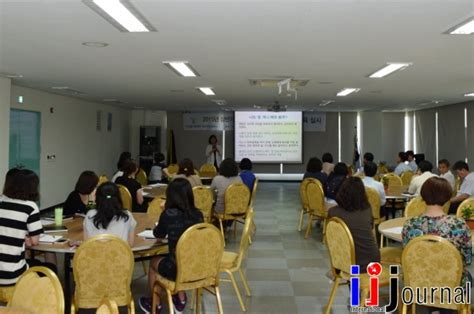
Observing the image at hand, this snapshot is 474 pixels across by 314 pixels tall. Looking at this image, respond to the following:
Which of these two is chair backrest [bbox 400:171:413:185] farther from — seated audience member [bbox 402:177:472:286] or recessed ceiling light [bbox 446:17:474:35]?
seated audience member [bbox 402:177:472:286]

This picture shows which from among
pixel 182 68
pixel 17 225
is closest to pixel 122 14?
pixel 17 225

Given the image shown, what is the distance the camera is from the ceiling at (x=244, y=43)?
339 cm

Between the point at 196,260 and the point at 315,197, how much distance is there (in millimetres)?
3825

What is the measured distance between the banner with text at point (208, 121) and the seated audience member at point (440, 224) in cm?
1316

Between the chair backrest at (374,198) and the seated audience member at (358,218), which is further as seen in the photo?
the chair backrest at (374,198)

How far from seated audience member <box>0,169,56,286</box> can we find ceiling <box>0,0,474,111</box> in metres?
1.34

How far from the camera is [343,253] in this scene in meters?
3.50

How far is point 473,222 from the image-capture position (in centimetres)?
388

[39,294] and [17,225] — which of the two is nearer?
[39,294]

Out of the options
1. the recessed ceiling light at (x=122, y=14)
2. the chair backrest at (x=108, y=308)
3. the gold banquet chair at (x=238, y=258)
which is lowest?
the gold banquet chair at (x=238, y=258)

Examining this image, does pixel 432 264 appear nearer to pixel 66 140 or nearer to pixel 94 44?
pixel 94 44

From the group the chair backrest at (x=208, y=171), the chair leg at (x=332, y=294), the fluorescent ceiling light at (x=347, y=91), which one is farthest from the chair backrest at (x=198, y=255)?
the chair backrest at (x=208, y=171)

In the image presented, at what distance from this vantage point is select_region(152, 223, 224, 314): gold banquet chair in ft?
10.6

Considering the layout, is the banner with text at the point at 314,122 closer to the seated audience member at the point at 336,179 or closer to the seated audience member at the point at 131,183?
the seated audience member at the point at 336,179
